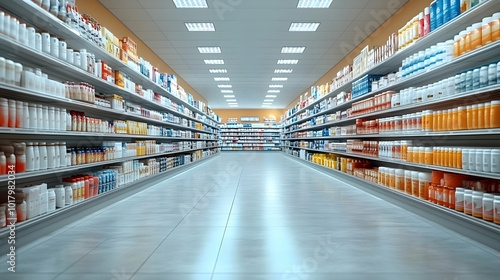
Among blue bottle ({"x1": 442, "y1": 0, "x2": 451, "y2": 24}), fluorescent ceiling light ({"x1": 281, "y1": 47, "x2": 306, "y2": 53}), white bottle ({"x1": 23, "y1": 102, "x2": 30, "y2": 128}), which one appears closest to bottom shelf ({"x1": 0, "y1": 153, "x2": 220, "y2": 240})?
white bottle ({"x1": 23, "y1": 102, "x2": 30, "y2": 128})

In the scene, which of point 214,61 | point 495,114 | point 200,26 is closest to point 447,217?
point 495,114

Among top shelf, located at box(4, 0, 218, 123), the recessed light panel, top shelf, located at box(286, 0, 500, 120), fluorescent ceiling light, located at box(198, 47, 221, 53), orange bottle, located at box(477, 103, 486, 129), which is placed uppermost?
the recessed light panel

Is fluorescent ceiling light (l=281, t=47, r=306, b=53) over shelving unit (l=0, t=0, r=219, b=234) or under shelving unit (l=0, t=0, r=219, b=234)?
over

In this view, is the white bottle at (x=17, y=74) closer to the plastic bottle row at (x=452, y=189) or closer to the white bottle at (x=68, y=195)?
the white bottle at (x=68, y=195)

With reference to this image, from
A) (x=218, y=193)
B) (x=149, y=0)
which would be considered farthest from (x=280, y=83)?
(x=218, y=193)

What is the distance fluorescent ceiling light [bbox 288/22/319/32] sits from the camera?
6489 mm

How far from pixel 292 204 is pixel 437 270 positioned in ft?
6.58

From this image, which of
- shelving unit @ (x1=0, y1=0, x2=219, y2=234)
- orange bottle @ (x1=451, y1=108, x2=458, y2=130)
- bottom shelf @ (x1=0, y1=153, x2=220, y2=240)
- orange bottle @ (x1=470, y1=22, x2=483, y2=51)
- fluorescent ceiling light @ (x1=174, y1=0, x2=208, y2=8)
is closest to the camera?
bottom shelf @ (x1=0, y1=153, x2=220, y2=240)

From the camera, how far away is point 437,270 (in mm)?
1879

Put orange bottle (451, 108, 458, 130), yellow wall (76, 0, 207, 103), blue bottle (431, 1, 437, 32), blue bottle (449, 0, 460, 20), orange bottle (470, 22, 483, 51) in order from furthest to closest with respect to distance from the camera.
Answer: yellow wall (76, 0, 207, 103) → blue bottle (431, 1, 437, 32) → blue bottle (449, 0, 460, 20) → orange bottle (451, 108, 458, 130) → orange bottle (470, 22, 483, 51)

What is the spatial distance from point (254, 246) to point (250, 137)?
20.4 m

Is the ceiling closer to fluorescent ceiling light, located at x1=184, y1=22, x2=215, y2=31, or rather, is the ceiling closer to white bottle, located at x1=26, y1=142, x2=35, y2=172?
fluorescent ceiling light, located at x1=184, y1=22, x2=215, y2=31

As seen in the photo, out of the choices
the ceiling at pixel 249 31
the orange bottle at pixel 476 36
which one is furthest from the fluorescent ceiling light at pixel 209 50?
the orange bottle at pixel 476 36

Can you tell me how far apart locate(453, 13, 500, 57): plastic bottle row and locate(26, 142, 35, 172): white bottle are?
4242 mm
